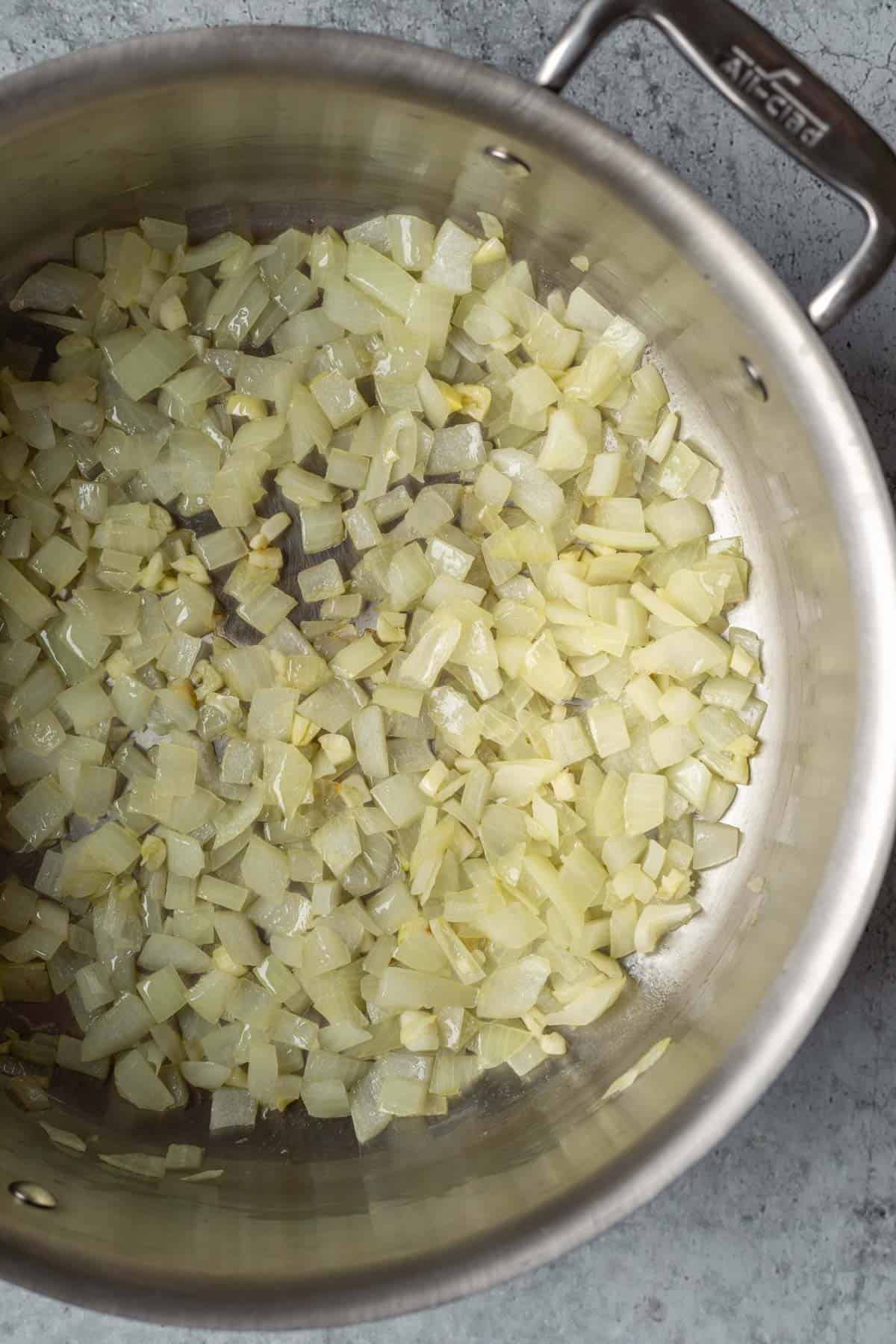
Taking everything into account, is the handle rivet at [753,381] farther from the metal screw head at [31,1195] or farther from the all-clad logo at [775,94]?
the metal screw head at [31,1195]

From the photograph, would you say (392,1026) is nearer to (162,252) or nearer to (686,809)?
(686,809)

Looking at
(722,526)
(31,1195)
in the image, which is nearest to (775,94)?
(722,526)

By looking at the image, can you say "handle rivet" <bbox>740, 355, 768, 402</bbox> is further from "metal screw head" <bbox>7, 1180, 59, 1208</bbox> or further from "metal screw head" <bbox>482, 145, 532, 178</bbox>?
"metal screw head" <bbox>7, 1180, 59, 1208</bbox>

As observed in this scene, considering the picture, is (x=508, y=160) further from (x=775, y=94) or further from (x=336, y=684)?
(x=336, y=684)

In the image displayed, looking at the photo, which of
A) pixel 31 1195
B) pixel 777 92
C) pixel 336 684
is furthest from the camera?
pixel 336 684

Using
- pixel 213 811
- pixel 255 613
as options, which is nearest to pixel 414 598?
pixel 255 613

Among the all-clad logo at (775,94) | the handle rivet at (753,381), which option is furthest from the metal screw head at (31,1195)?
the all-clad logo at (775,94)
